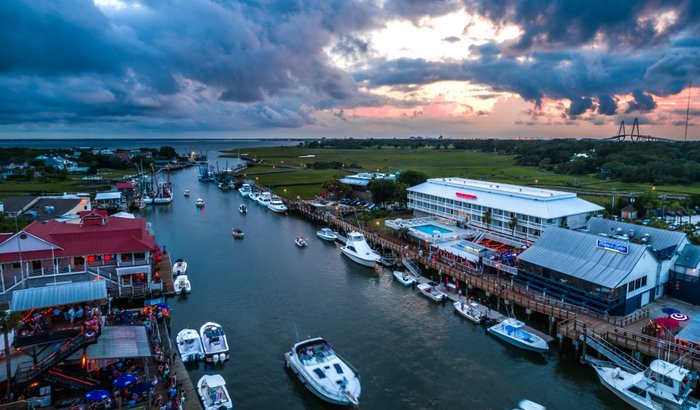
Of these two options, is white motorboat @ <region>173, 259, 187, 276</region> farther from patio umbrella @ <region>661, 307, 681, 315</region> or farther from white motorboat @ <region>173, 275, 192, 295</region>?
patio umbrella @ <region>661, 307, 681, 315</region>

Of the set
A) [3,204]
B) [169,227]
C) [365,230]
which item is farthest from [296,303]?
[3,204]

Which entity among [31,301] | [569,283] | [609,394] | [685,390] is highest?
[31,301]

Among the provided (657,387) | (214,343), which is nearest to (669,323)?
(657,387)

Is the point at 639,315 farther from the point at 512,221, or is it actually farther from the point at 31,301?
the point at 31,301

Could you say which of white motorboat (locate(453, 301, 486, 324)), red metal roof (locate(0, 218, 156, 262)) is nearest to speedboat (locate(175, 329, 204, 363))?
red metal roof (locate(0, 218, 156, 262))

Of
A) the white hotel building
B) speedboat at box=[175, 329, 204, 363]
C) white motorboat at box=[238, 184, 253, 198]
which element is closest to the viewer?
speedboat at box=[175, 329, 204, 363]

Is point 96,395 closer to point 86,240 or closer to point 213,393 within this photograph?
point 213,393
